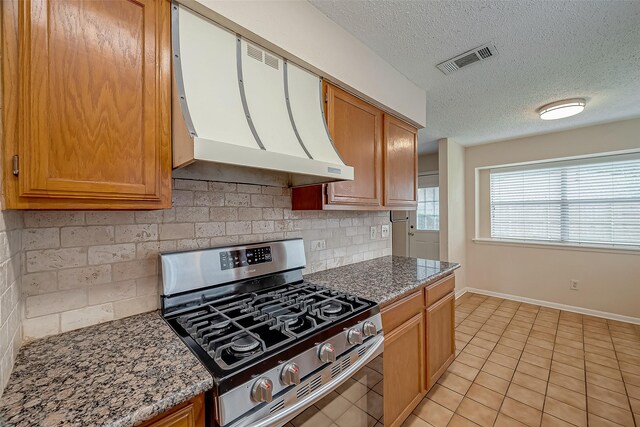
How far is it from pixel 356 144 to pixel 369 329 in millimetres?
1161

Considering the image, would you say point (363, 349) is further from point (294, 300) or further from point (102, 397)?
point (102, 397)

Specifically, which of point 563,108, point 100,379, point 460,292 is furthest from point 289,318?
point 460,292

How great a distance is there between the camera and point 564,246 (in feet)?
11.9

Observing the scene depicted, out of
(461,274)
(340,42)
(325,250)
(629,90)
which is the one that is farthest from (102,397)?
(461,274)

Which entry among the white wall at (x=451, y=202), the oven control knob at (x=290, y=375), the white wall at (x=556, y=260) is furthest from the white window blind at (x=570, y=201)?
the oven control knob at (x=290, y=375)

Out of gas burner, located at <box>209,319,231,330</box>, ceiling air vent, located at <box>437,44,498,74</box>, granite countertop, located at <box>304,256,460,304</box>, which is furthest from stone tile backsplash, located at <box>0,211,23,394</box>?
ceiling air vent, located at <box>437,44,498,74</box>

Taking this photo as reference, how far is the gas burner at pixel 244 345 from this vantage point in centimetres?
89

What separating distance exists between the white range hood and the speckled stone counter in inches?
25.7

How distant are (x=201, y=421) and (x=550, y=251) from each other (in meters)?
4.67

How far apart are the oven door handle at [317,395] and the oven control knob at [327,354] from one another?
98 mm

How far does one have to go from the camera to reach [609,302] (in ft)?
10.8

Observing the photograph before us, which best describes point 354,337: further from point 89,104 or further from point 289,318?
point 89,104

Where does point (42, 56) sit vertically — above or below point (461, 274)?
above

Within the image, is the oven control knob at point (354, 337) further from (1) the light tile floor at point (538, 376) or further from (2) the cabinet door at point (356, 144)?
(1) the light tile floor at point (538, 376)
